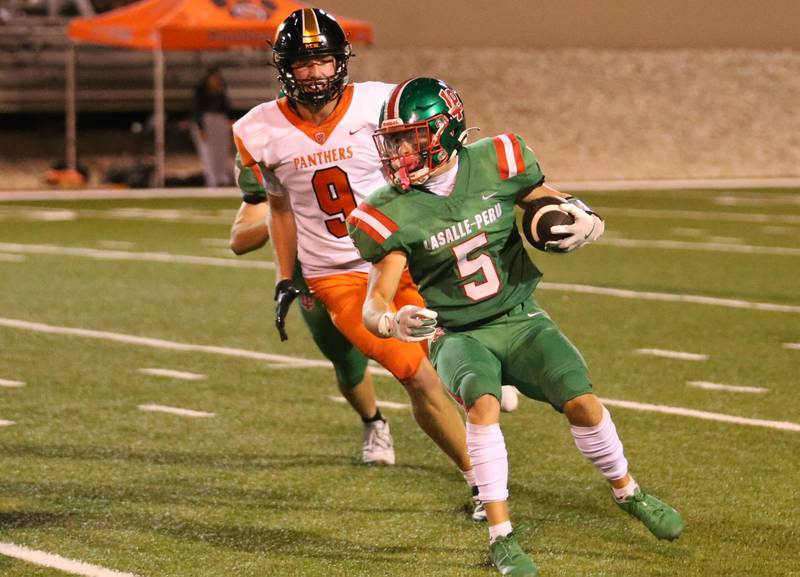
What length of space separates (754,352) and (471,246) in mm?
3813

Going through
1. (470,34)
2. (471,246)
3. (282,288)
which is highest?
(471,246)

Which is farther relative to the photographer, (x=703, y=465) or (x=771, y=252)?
(x=771, y=252)

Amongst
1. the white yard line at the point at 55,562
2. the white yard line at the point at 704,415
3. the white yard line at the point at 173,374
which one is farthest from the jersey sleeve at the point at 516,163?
the white yard line at the point at 173,374

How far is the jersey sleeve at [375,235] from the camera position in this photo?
14.8 feet

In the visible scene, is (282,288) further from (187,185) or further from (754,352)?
(187,185)

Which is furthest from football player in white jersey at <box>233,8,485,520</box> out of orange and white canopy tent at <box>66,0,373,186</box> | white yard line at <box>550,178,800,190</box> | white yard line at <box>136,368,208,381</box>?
white yard line at <box>550,178,800,190</box>

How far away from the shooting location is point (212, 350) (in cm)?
822

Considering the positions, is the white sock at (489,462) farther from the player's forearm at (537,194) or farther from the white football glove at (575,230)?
the player's forearm at (537,194)

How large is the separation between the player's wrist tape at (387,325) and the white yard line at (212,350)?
2.56m

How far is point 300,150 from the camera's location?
17.8 feet

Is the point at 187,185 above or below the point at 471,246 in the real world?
below

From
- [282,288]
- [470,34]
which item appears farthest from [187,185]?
[282,288]

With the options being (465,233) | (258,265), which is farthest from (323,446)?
(258,265)

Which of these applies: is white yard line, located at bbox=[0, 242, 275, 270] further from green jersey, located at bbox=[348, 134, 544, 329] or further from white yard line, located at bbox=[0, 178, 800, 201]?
green jersey, located at bbox=[348, 134, 544, 329]
